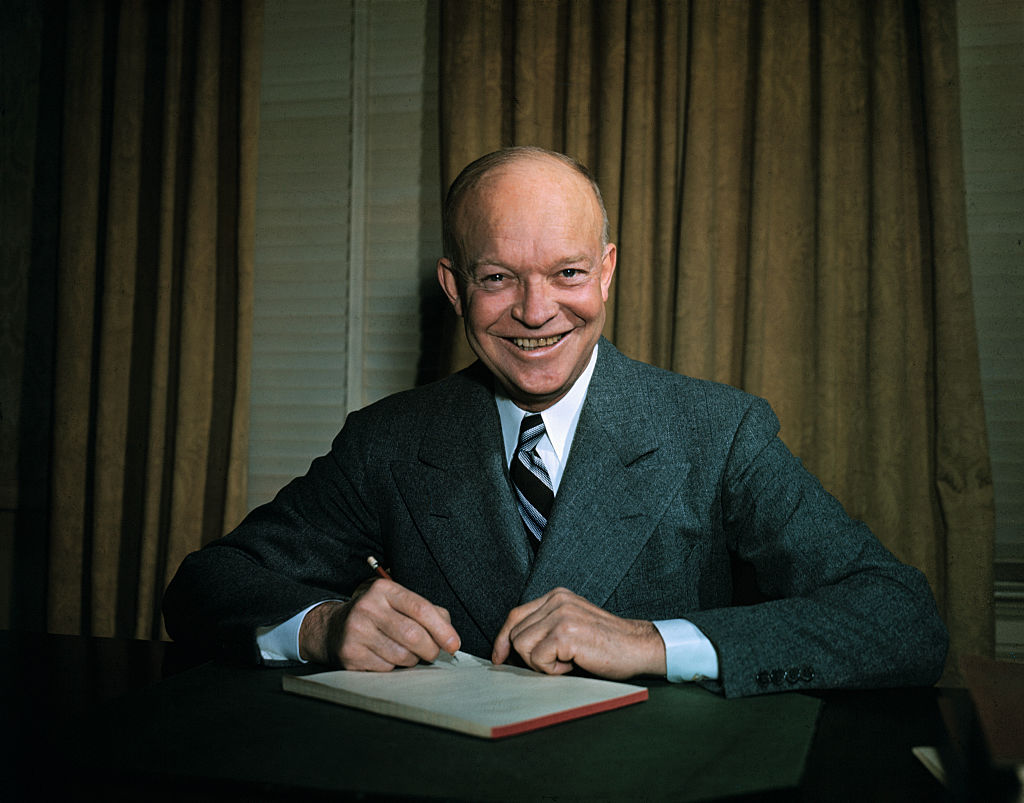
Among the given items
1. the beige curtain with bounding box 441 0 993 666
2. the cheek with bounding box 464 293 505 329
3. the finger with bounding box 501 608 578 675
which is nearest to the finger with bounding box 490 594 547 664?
the finger with bounding box 501 608 578 675

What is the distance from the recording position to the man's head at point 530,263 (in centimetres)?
174

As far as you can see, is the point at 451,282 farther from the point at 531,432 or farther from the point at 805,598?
the point at 805,598

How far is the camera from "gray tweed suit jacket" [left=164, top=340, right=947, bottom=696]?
1453 millimetres

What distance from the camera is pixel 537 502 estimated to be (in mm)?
1761

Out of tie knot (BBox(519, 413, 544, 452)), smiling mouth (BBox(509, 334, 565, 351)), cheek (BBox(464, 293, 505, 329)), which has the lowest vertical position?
tie knot (BBox(519, 413, 544, 452))

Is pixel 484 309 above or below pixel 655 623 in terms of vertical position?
above

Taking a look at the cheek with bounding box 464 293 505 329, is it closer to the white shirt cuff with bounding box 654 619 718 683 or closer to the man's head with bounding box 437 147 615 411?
the man's head with bounding box 437 147 615 411

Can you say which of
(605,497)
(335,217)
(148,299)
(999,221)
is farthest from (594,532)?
(148,299)

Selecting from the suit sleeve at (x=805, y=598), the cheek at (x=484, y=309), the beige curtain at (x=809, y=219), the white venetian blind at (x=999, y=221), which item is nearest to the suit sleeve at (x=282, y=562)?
the cheek at (x=484, y=309)

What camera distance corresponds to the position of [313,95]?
3314mm

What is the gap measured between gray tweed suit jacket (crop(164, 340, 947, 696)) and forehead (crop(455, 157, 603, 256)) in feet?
0.95

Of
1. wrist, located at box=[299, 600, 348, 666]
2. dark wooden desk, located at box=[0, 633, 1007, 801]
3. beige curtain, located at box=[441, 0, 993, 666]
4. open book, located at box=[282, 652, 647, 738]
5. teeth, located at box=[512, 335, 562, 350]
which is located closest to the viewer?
dark wooden desk, located at box=[0, 633, 1007, 801]

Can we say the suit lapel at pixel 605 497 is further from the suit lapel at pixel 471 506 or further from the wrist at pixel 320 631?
the wrist at pixel 320 631

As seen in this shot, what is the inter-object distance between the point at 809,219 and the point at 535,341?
1.30 m
